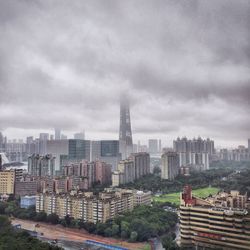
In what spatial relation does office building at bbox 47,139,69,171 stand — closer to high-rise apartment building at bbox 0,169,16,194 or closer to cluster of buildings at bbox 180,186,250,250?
high-rise apartment building at bbox 0,169,16,194

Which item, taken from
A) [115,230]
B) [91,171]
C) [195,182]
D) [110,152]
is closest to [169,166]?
[195,182]

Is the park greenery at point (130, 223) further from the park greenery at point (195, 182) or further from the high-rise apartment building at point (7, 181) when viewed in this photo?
the park greenery at point (195, 182)

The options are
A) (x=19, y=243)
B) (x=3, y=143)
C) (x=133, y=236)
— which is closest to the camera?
(x=19, y=243)

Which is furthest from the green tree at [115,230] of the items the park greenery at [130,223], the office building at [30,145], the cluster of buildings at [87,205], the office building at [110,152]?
the office building at [30,145]

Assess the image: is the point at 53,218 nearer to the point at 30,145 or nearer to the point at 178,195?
the point at 178,195

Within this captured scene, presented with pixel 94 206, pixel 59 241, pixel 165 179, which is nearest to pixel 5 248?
pixel 59 241

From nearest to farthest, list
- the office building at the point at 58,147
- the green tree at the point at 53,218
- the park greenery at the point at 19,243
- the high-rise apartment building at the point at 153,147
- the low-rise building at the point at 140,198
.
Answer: the park greenery at the point at 19,243 < the green tree at the point at 53,218 < the low-rise building at the point at 140,198 < the office building at the point at 58,147 < the high-rise apartment building at the point at 153,147

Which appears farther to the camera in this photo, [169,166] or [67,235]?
[169,166]

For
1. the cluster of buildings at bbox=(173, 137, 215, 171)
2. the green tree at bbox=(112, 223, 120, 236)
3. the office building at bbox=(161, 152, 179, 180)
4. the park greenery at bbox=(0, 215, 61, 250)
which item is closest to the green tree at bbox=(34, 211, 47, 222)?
the green tree at bbox=(112, 223, 120, 236)
